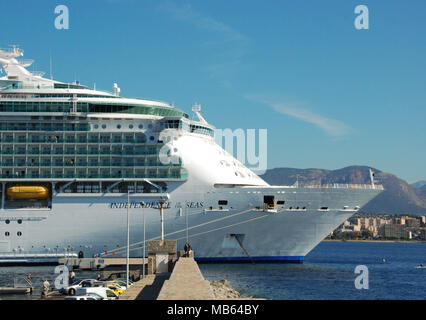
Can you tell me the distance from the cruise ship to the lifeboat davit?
8 cm

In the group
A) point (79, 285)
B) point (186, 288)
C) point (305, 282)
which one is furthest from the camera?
point (305, 282)

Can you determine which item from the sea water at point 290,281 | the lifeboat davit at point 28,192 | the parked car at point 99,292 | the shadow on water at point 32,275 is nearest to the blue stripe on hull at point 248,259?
the sea water at point 290,281

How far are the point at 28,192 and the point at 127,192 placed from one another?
8.07m

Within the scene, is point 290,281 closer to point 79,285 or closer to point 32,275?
point 79,285

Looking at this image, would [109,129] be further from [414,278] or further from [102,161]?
[414,278]

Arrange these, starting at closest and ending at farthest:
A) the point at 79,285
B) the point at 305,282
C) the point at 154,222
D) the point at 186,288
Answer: the point at 186,288, the point at 79,285, the point at 305,282, the point at 154,222

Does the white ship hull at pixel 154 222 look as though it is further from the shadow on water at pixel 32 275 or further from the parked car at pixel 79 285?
the parked car at pixel 79 285

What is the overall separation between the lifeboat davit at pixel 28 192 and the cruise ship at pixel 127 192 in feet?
0.27

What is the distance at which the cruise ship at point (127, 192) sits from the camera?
46.9 m

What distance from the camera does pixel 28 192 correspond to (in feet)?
156

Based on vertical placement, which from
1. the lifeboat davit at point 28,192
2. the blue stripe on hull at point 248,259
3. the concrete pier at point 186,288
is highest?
the lifeboat davit at point 28,192

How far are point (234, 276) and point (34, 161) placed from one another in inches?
767

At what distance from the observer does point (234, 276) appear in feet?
140

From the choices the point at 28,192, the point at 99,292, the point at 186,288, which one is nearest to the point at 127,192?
the point at 28,192
